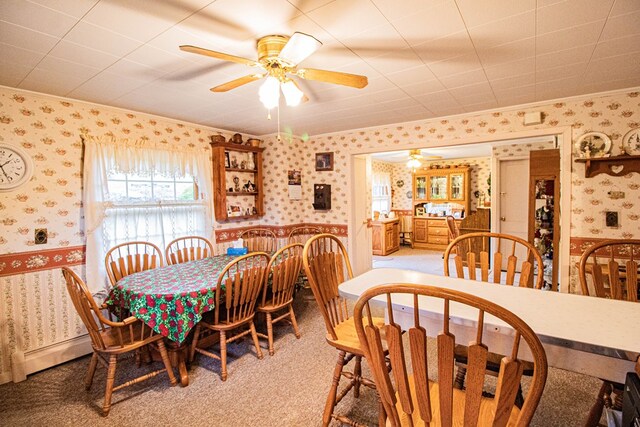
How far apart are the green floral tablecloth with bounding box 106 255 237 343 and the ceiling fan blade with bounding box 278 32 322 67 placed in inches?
65.7

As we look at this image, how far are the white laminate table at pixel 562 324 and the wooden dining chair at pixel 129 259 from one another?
2.31 m

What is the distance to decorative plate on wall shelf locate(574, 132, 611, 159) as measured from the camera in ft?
9.21

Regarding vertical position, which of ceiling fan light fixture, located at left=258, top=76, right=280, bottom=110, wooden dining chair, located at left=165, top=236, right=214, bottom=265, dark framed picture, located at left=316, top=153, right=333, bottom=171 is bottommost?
wooden dining chair, located at left=165, top=236, right=214, bottom=265

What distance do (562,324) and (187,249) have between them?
3.32 m

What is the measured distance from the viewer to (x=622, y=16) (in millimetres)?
1551

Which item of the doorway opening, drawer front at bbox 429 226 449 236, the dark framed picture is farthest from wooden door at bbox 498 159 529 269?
the dark framed picture

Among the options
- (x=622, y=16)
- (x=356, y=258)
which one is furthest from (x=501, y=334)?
(x=356, y=258)

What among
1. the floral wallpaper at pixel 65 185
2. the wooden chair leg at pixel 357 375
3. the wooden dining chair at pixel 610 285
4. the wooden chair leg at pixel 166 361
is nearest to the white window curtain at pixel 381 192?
the floral wallpaper at pixel 65 185

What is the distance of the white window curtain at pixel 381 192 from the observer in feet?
25.4

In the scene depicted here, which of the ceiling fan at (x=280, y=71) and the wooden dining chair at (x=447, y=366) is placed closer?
the wooden dining chair at (x=447, y=366)

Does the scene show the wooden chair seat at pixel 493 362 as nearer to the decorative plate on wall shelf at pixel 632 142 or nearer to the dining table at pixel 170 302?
the dining table at pixel 170 302

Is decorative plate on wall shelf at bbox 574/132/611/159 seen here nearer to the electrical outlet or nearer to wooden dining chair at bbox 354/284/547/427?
wooden dining chair at bbox 354/284/547/427

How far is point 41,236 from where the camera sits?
2.61 meters

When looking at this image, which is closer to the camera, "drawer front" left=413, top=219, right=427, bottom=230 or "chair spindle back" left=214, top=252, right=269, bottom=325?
"chair spindle back" left=214, top=252, right=269, bottom=325
